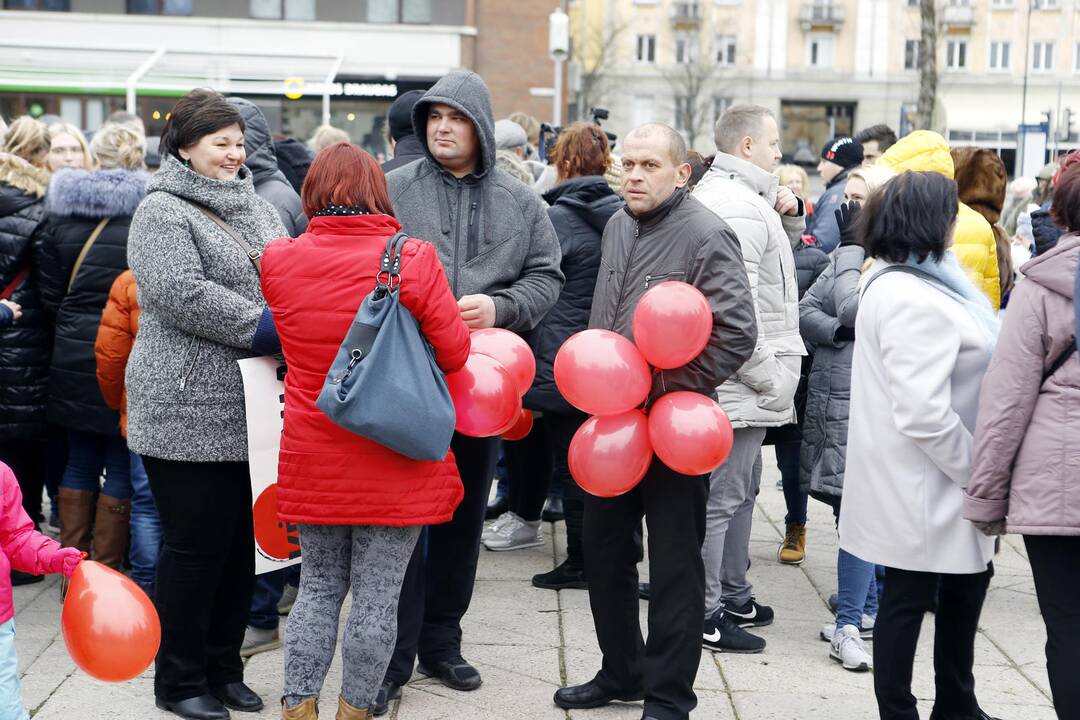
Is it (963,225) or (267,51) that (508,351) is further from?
(267,51)

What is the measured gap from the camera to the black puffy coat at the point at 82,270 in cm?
532

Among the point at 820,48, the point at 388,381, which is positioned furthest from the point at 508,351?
the point at 820,48

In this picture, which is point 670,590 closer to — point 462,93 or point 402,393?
point 402,393

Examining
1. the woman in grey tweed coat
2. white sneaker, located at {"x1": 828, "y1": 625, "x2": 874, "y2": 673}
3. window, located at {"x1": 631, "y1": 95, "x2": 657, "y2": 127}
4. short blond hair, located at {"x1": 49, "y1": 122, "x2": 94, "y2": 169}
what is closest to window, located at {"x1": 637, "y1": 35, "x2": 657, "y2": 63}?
window, located at {"x1": 631, "y1": 95, "x2": 657, "y2": 127}

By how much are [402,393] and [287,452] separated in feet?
1.49

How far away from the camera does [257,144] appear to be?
5484 mm

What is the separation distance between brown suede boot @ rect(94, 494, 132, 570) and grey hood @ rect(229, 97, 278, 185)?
5.37ft

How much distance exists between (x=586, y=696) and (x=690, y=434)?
116cm

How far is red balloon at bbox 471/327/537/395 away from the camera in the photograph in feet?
13.6

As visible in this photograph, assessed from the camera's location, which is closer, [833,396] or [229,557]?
[229,557]

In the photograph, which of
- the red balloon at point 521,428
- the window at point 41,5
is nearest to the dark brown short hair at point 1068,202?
the red balloon at point 521,428

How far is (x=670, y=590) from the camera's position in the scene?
417 centimetres

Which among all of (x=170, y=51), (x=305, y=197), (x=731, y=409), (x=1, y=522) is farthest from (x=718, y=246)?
(x=170, y=51)

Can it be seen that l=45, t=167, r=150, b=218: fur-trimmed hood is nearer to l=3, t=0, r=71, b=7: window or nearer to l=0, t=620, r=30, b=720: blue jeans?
l=0, t=620, r=30, b=720: blue jeans
